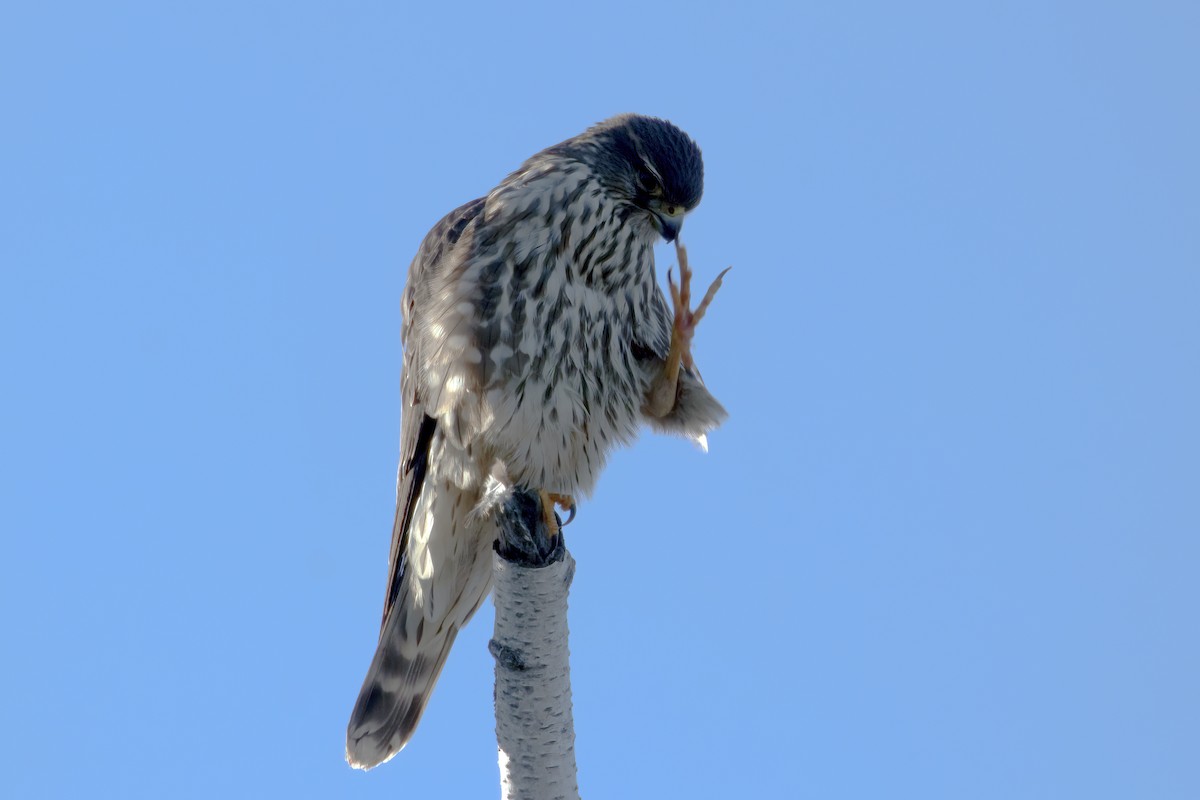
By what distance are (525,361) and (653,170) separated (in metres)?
0.67

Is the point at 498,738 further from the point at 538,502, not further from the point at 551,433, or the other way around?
the point at 551,433

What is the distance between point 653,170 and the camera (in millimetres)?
3850

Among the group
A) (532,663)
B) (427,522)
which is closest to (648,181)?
(427,522)

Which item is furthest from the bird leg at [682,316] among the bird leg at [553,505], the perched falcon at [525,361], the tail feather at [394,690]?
the tail feather at [394,690]

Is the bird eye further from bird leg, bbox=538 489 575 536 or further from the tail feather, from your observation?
the tail feather

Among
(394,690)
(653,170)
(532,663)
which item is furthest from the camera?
(394,690)

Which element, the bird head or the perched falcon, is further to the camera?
the bird head

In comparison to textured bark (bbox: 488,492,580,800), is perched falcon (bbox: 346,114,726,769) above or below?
above

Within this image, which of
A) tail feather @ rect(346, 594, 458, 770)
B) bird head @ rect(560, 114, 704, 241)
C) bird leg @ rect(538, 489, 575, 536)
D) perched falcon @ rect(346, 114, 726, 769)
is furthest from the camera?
tail feather @ rect(346, 594, 458, 770)

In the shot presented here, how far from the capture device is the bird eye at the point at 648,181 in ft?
12.7

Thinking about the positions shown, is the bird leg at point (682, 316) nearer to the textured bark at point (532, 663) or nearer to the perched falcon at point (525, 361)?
the perched falcon at point (525, 361)

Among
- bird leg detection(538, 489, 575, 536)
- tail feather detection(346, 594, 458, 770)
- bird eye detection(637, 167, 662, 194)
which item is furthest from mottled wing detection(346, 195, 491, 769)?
bird eye detection(637, 167, 662, 194)

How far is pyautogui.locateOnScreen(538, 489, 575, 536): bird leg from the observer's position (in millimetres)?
3447

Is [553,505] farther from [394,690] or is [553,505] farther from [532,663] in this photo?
[394,690]
